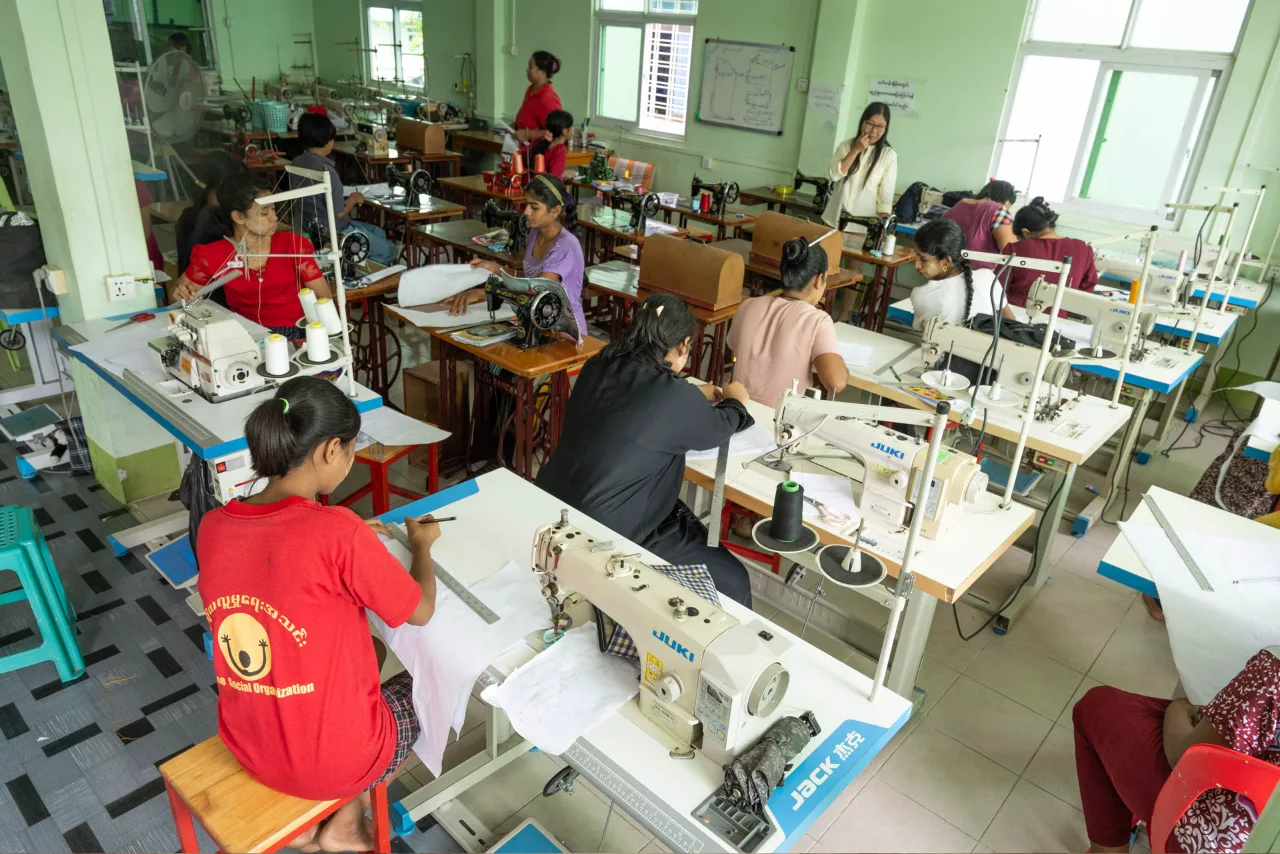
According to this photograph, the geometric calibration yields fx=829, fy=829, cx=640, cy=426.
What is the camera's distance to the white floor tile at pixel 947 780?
2.38 meters

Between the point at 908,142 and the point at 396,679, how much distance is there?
20.6ft

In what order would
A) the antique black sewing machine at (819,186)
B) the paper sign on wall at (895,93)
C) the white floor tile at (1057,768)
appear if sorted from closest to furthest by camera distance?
the white floor tile at (1057,768), the antique black sewing machine at (819,186), the paper sign on wall at (895,93)

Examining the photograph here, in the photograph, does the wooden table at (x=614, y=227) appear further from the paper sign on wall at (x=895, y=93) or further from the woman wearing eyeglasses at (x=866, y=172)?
the paper sign on wall at (x=895, y=93)

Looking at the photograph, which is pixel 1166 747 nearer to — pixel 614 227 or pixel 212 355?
pixel 212 355

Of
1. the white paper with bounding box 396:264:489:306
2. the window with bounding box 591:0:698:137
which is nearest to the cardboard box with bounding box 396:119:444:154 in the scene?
the window with bounding box 591:0:698:137

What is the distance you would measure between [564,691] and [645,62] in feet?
25.9

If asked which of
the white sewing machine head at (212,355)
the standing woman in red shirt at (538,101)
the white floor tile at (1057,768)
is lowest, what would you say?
the white floor tile at (1057,768)

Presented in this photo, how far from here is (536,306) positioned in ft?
10.5

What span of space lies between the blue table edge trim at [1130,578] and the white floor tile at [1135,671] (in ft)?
2.92

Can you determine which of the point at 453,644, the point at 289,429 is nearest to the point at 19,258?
the point at 289,429

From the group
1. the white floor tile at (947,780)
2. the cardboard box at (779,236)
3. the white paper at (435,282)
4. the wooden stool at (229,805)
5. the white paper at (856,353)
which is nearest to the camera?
the wooden stool at (229,805)

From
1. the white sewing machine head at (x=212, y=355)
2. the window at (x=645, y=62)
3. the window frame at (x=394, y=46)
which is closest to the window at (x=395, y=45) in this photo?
the window frame at (x=394, y=46)

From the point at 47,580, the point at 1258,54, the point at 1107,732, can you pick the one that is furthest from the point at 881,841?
the point at 1258,54

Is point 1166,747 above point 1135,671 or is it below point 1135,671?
above
